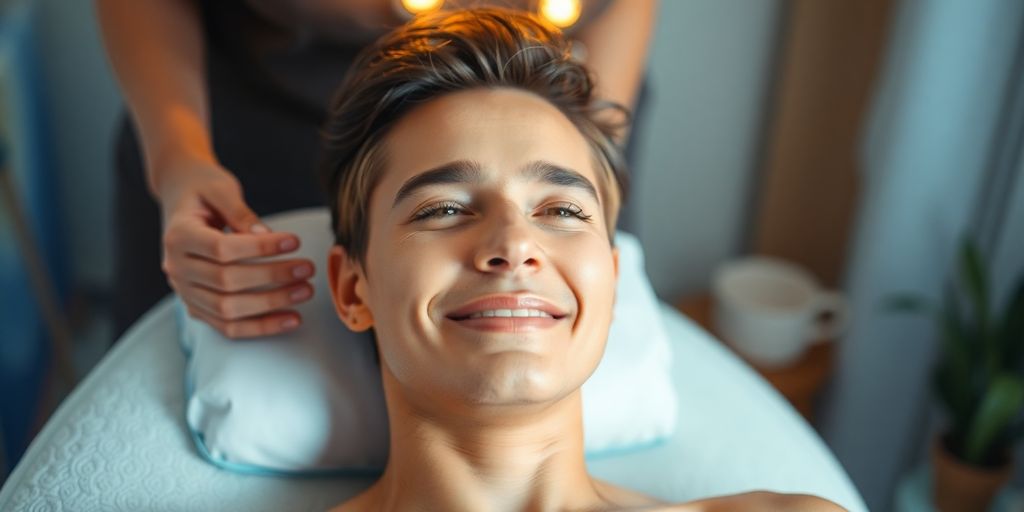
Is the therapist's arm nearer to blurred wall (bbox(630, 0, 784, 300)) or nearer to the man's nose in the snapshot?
the man's nose

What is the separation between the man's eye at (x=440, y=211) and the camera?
3.47ft

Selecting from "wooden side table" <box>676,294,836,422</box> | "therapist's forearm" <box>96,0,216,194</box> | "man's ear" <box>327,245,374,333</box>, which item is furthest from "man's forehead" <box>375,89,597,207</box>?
"wooden side table" <box>676,294,836,422</box>

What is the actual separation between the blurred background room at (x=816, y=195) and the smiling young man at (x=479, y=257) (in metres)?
0.62

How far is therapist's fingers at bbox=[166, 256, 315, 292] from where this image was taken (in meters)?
1.16

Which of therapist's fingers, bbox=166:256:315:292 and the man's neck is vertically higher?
therapist's fingers, bbox=166:256:315:292

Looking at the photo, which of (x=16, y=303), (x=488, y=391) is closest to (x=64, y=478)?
(x=488, y=391)

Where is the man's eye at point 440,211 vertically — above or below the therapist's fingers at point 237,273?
above

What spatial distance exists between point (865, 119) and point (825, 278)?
1.59ft

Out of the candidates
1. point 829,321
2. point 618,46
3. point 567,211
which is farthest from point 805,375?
point 567,211

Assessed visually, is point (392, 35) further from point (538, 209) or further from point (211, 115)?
point (211, 115)

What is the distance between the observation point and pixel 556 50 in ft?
3.94

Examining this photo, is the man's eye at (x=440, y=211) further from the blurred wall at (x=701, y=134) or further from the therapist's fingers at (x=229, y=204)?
the blurred wall at (x=701, y=134)

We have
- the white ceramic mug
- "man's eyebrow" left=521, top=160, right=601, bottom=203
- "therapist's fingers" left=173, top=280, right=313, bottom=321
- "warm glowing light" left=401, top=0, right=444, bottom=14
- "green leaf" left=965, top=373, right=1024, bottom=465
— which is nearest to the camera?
"man's eyebrow" left=521, top=160, right=601, bottom=203

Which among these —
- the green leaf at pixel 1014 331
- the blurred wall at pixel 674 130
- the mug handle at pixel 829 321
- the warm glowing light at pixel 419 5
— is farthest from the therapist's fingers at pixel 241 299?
the mug handle at pixel 829 321
